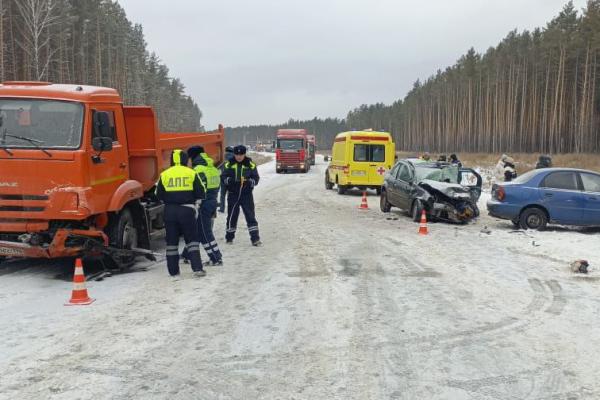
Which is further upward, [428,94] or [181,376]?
[428,94]

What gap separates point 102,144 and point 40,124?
34.0 inches

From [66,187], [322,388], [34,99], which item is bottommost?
[322,388]

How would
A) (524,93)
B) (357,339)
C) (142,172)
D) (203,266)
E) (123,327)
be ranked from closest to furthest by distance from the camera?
(357,339), (123,327), (203,266), (142,172), (524,93)

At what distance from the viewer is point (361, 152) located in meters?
21.3

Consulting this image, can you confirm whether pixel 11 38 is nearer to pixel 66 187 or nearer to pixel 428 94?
pixel 66 187

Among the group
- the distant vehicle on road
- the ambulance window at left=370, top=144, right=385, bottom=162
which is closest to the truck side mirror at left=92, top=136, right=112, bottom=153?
the distant vehicle on road

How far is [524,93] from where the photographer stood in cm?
6506

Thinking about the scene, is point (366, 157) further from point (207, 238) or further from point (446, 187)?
point (207, 238)

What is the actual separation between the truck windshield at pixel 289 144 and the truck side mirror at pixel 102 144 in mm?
30550

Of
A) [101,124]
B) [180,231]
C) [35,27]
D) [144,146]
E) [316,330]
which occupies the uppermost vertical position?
[35,27]

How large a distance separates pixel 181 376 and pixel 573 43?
59.0 m

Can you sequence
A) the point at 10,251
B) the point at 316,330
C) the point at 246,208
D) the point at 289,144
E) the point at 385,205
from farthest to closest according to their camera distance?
the point at 289,144
the point at 385,205
the point at 246,208
the point at 10,251
the point at 316,330

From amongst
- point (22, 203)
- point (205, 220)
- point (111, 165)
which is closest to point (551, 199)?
point (205, 220)

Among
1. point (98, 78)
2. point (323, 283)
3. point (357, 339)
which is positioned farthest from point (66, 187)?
point (98, 78)
